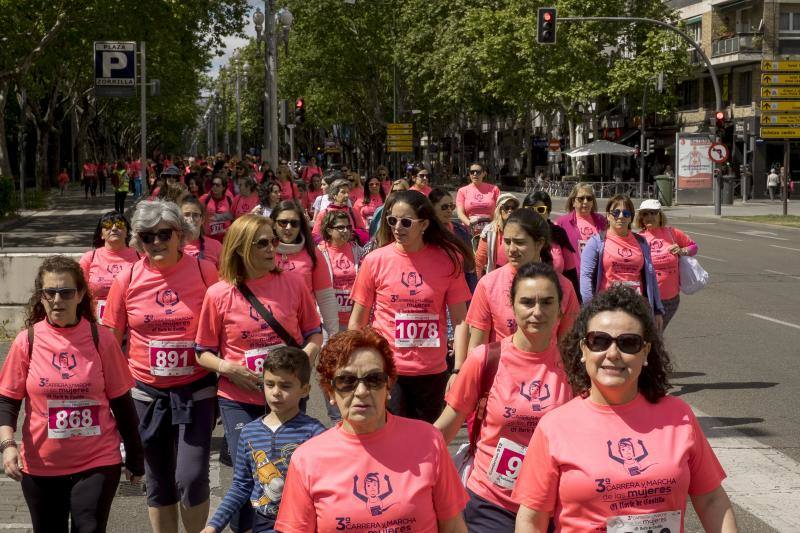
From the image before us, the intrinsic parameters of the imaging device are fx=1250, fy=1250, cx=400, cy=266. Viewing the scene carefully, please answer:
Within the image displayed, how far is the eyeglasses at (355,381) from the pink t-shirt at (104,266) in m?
4.15

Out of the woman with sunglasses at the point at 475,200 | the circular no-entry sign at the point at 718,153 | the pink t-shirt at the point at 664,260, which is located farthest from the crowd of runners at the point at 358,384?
the circular no-entry sign at the point at 718,153

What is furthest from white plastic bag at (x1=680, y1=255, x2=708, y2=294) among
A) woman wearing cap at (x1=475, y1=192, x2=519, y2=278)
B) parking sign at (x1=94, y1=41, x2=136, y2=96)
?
parking sign at (x1=94, y1=41, x2=136, y2=96)

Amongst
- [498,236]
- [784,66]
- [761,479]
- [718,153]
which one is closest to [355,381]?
[761,479]

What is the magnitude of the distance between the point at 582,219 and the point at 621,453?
7123mm

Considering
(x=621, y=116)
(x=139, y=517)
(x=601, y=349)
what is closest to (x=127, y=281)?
(x=139, y=517)

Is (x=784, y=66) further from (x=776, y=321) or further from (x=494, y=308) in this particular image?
(x=494, y=308)

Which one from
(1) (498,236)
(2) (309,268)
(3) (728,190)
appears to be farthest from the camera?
(3) (728,190)

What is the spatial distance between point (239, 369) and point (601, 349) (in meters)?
2.35

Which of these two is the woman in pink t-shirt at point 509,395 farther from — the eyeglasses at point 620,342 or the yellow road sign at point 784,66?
the yellow road sign at point 784,66

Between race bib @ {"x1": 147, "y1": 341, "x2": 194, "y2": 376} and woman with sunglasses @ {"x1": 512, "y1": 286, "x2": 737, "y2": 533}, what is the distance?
272cm

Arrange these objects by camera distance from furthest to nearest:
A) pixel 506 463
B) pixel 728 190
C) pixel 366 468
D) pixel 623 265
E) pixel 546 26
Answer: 1. pixel 728 190
2. pixel 546 26
3. pixel 623 265
4. pixel 506 463
5. pixel 366 468

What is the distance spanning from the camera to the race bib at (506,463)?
4.54 m

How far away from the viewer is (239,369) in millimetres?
5500

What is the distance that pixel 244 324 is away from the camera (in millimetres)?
5609
